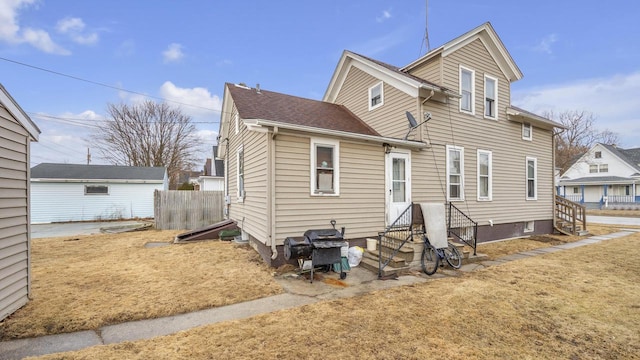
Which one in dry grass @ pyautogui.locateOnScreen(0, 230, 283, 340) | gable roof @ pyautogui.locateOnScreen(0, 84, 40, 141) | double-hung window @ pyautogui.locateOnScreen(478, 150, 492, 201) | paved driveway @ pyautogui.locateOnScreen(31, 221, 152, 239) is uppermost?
gable roof @ pyautogui.locateOnScreen(0, 84, 40, 141)

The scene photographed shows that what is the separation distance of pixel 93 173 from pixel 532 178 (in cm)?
2549

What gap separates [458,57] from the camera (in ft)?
30.9

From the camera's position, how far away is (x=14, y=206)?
13.9 ft

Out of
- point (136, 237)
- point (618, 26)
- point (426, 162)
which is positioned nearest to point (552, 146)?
point (618, 26)

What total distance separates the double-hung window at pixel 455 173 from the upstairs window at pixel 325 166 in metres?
4.35

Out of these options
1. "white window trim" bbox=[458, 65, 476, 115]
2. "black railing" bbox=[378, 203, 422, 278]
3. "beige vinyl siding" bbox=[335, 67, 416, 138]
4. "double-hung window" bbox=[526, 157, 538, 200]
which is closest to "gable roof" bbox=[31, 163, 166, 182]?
"beige vinyl siding" bbox=[335, 67, 416, 138]

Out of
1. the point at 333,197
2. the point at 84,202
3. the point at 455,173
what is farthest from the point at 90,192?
the point at 455,173

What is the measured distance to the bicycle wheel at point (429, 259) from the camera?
6.37 m

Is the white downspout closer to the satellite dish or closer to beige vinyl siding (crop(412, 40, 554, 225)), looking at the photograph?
the satellite dish

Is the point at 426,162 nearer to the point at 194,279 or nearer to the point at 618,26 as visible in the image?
the point at 194,279

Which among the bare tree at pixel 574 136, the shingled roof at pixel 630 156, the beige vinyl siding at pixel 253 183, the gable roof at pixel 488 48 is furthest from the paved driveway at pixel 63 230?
the bare tree at pixel 574 136

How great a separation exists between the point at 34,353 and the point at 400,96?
9432 millimetres

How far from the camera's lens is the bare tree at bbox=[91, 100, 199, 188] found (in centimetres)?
2741

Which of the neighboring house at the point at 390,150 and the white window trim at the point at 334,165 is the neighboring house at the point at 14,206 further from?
the white window trim at the point at 334,165
